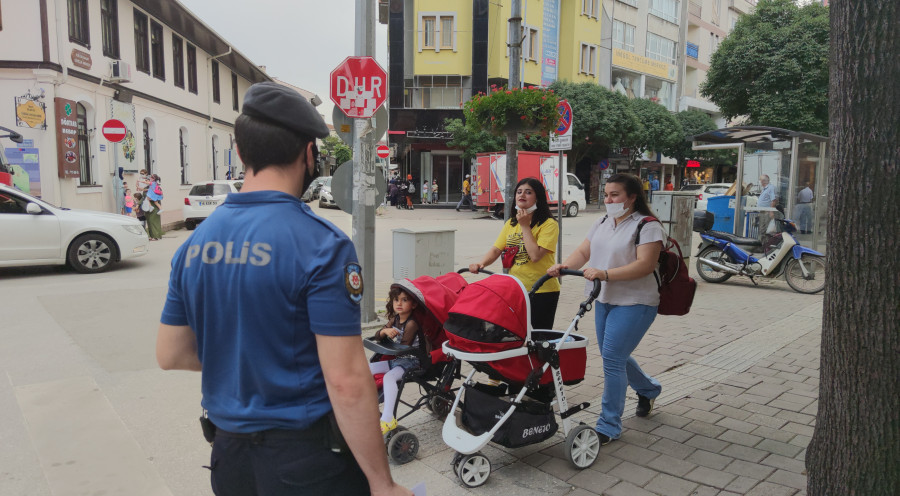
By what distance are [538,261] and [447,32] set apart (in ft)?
100

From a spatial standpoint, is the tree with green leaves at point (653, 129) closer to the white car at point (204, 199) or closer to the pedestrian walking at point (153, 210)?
the white car at point (204, 199)

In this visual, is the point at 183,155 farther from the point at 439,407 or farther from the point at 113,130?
the point at 439,407

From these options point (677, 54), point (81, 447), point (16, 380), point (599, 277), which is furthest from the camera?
point (677, 54)

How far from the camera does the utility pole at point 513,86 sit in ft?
29.9

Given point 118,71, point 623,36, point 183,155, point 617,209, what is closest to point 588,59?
point 623,36

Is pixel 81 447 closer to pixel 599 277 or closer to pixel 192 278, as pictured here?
pixel 192 278

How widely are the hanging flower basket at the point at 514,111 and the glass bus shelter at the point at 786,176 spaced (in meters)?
4.34

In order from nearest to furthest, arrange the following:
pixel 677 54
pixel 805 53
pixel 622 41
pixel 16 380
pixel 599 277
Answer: pixel 599 277 < pixel 16 380 < pixel 805 53 < pixel 622 41 < pixel 677 54

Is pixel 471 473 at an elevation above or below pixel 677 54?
below

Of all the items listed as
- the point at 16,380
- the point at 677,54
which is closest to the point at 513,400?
the point at 16,380

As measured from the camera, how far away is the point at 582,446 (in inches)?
143

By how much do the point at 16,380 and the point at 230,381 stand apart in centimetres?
479

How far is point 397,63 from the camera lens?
107 feet

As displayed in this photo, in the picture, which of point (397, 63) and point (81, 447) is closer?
point (81, 447)
